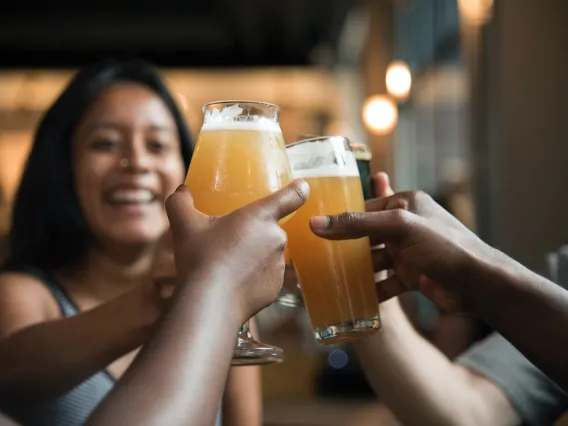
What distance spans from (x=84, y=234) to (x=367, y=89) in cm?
587

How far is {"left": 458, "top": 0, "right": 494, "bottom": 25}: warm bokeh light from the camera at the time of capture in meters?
3.30

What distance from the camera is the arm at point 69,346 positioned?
152 centimetres

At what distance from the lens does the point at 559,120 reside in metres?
3.02

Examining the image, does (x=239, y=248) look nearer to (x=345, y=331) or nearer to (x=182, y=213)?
(x=182, y=213)

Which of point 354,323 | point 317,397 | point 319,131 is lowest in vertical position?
point 317,397

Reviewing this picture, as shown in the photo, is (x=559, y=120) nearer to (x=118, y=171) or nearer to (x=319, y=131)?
(x=118, y=171)

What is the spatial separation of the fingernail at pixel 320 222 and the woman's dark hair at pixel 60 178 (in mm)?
1040

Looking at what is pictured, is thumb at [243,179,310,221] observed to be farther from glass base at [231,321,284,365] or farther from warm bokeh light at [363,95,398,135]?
warm bokeh light at [363,95,398,135]

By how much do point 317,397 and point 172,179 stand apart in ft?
9.55

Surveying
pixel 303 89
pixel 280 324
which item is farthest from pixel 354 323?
pixel 303 89

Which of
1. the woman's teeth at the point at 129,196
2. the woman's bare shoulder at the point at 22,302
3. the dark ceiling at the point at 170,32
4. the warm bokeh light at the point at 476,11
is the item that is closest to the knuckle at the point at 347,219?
the woman's teeth at the point at 129,196

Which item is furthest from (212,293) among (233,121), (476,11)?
(476,11)

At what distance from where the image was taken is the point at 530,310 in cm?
117

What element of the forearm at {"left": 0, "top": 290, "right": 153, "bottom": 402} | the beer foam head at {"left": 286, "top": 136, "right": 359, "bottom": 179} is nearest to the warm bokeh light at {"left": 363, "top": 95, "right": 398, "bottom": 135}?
the forearm at {"left": 0, "top": 290, "right": 153, "bottom": 402}
